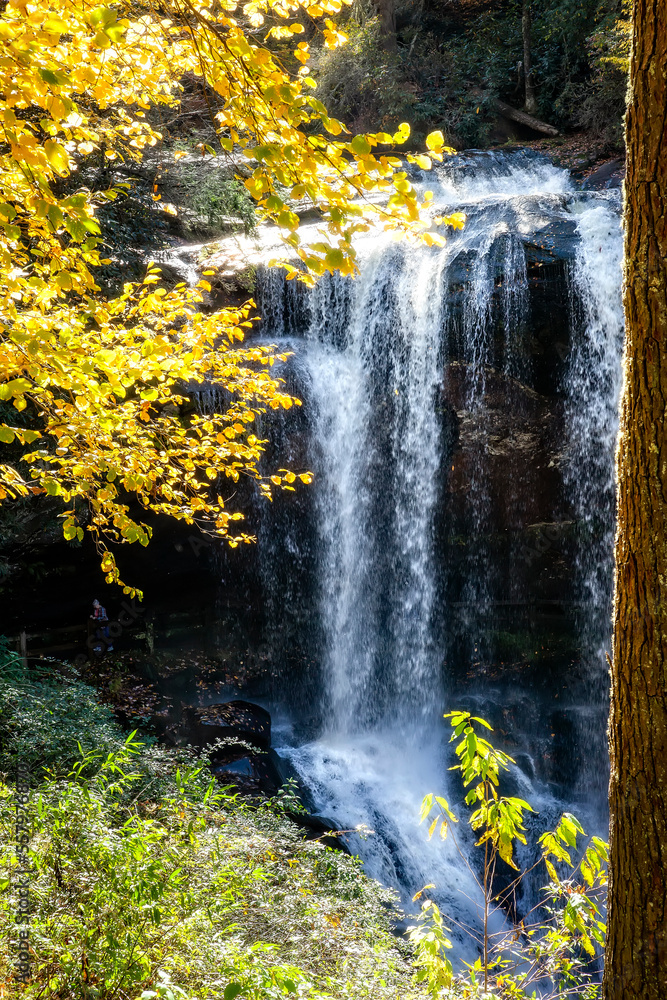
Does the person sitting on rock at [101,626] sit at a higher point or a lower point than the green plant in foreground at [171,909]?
lower

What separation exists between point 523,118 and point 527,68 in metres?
1.09

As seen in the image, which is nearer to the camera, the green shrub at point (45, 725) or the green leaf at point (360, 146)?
the green leaf at point (360, 146)

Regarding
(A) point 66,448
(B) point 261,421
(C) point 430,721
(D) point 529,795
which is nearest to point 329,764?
(C) point 430,721

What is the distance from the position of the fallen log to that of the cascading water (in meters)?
5.38

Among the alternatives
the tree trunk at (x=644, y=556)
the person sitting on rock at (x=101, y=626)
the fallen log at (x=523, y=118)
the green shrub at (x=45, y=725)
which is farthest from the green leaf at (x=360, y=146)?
the fallen log at (x=523, y=118)

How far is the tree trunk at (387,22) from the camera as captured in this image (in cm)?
1628

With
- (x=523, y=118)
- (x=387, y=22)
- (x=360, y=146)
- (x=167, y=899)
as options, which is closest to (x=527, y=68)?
(x=523, y=118)

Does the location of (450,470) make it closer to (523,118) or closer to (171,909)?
(171,909)

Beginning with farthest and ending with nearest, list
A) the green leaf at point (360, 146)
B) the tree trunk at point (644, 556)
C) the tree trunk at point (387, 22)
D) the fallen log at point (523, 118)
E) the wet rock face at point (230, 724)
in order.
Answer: the tree trunk at point (387, 22), the fallen log at point (523, 118), the wet rock face at point (230, 724), the green leaf at point (360, 146), the tree trunk at point (644, 556)

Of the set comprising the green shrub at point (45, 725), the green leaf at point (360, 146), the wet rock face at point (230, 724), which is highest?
the green leaf at point (360, 146)

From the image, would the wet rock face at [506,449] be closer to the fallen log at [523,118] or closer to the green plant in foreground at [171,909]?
the green plant in foreground at [171,909]

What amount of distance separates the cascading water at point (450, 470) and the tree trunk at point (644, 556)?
726 cm

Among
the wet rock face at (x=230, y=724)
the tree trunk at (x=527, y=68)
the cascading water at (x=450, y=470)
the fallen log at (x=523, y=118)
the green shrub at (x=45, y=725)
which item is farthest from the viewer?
the tree trunk at (x=527, y=68)

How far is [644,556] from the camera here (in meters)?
1.79
